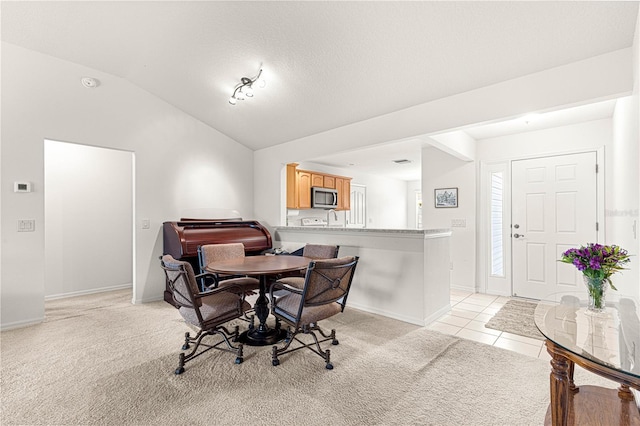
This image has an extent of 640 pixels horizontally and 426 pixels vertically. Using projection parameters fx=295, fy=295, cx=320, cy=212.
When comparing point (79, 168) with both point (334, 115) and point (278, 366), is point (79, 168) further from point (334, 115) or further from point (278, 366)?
point (278, 366)

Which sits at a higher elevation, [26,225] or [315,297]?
[26,225]

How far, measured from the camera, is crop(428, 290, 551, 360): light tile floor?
2.57 metres

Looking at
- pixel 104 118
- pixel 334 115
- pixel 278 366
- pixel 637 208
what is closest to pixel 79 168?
pixel 104 118

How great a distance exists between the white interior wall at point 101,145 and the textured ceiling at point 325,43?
0.89 feet

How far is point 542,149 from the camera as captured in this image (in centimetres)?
400

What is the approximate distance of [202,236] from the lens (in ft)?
12.2

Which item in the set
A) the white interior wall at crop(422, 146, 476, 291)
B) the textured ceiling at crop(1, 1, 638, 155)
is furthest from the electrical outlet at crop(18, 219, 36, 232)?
the white interior wall at crop(422, 146, 476, 291)

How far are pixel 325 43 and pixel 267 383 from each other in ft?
8.77

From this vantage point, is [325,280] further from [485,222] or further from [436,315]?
[485,222]

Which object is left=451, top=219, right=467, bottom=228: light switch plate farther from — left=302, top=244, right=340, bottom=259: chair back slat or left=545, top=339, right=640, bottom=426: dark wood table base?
left=545, top=339, right=640, bottom=426: dark wood table base

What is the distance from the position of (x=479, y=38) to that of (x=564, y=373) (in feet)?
7.01

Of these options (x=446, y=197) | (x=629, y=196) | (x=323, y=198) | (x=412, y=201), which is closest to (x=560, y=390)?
(x=629, y=196)

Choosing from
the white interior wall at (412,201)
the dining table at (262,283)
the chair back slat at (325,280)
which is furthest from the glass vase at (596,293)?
the white interior wall at (412,201)

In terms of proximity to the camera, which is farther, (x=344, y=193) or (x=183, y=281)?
(x=344, y=193)
